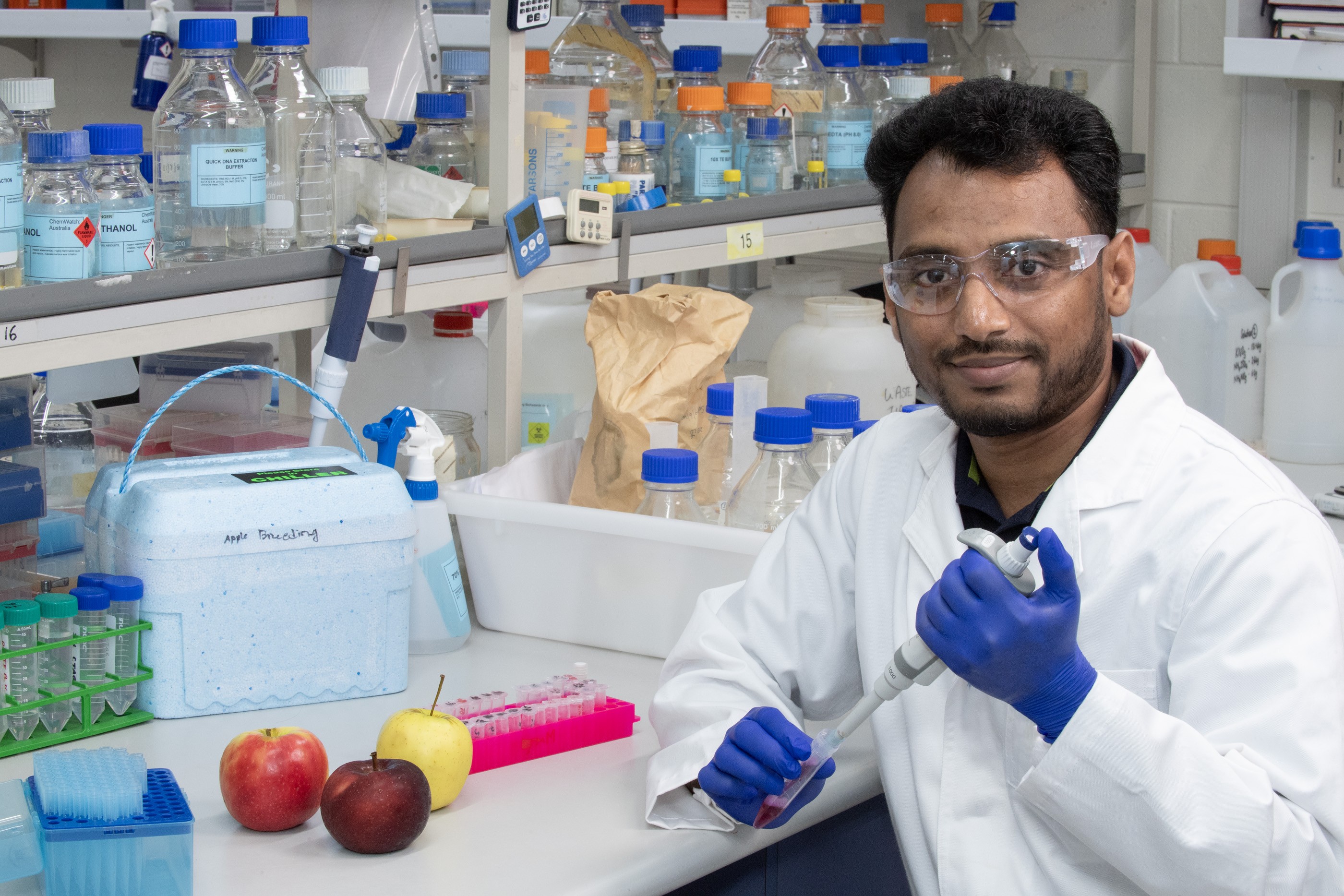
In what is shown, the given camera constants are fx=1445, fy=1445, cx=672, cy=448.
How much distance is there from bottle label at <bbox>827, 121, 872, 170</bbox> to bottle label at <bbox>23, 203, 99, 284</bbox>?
48.6 inches

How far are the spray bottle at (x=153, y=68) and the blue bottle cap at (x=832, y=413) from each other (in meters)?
0.91

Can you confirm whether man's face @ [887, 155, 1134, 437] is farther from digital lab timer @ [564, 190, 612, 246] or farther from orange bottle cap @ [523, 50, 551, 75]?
orange bottle cap @ [523, 50, 551, 75]

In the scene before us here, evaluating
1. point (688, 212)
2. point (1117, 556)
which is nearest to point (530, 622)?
point (688, 212)

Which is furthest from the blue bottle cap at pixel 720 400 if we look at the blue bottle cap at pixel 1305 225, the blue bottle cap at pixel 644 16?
the blue bottle cap at pixel 1305 225

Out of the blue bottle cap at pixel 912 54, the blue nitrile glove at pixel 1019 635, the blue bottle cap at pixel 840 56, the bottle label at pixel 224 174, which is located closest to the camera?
the blue nitrile glove at pixel 1019 635

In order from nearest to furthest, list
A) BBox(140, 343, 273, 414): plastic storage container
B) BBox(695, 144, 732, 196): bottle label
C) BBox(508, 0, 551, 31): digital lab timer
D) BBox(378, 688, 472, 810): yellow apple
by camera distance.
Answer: BBox(378, 688, 472, 810): yellow apple < BBox(508, 0, 551, 31): digital lab timer < BBox(140, 343, 273, 414): plastic storage container < BBox(695, 144, 732, 196): bottle label

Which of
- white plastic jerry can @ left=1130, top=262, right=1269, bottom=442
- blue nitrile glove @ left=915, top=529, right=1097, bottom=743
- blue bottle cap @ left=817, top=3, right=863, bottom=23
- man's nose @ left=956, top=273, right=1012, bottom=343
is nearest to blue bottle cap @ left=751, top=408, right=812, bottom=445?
man's nose @ left=956, top=273, right=1012, bottom=343

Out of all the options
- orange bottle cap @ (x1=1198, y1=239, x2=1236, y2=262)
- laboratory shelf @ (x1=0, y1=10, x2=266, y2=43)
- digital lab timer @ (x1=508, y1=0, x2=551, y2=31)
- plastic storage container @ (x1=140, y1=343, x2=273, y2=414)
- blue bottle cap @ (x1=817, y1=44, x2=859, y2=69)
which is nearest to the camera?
digital lab timer @ (x1=508, y1=0, x2=551, y2=31)

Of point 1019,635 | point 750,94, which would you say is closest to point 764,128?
point 750,94

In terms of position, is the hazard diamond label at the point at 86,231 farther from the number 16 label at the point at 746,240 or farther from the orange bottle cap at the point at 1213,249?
the orange bottle cap at the point at 1213,249

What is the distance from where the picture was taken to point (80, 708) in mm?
Answer: 1407

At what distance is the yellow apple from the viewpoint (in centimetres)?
124

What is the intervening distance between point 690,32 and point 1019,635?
6.57 feet

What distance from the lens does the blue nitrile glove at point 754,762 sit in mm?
1180
